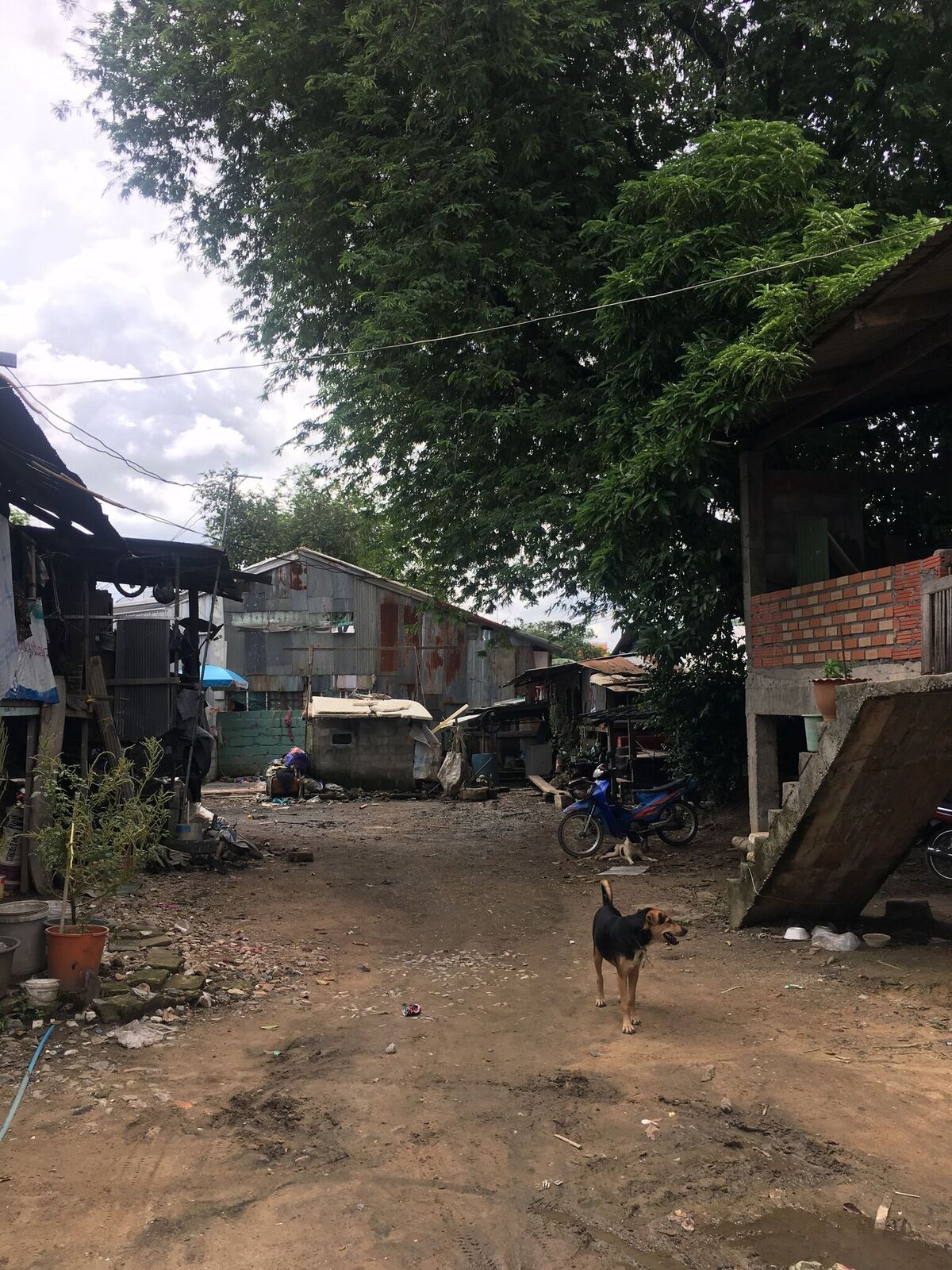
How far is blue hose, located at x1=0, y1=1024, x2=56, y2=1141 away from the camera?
14.3ft

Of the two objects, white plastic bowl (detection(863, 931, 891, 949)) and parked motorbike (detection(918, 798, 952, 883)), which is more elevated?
parked motorbike (detection(918, 798, 952, 883))

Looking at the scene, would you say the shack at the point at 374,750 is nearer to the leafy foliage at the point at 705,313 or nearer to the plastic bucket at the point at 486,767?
the plastic bucket at the point at 486,767

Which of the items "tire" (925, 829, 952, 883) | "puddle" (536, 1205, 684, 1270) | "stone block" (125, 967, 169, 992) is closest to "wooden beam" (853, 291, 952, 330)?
"tire" (925, 829, 952, 883)

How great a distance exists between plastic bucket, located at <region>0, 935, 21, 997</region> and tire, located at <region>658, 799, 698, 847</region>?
877 centimetres

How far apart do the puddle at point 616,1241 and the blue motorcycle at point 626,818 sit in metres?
8.59

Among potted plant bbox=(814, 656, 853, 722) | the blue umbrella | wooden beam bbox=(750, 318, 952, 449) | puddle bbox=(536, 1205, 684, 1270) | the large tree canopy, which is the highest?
the large tree canopy

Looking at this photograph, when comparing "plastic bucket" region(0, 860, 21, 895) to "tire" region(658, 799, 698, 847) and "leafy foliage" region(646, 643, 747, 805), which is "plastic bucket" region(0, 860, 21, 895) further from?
"leafy foliage" region(646, 643, 747, 805)

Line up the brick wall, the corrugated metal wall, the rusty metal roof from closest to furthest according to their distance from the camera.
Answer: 1. the rusty metal roof
2. the brick wall
3. the corrugated metal wall

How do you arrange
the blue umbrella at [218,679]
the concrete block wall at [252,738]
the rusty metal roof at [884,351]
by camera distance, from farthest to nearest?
1. the concrete block wall at [252,738]
2. the blue umbrella at [218,679]
3. the rusty metal roof at [884,351]

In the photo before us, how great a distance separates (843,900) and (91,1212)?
6.52 metres

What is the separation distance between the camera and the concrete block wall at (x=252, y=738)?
25031 millimetres

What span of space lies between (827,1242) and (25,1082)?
3863 mm

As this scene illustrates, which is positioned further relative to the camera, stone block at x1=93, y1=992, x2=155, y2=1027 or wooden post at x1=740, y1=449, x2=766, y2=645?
wooden post at x1=740, y1=449, x2=766, y2=645

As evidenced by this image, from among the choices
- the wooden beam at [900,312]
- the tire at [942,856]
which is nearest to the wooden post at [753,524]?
the wooden beam at [900,312]
